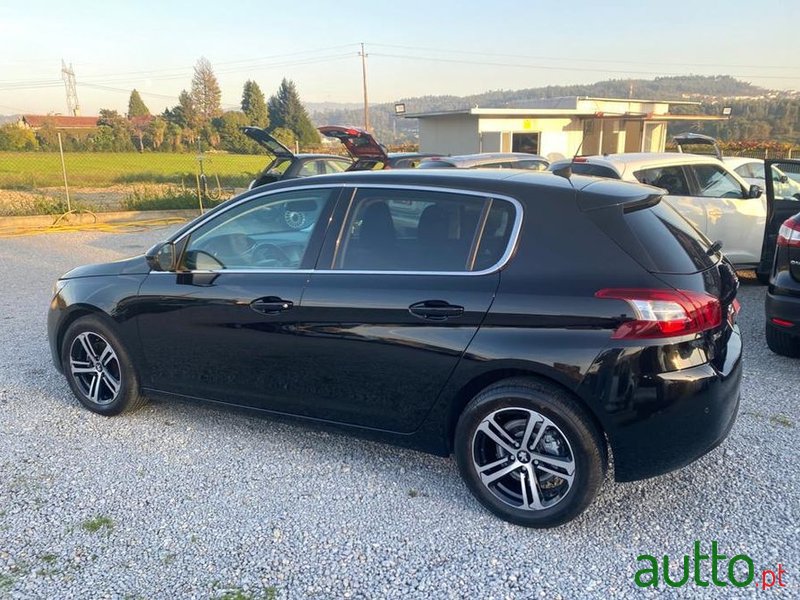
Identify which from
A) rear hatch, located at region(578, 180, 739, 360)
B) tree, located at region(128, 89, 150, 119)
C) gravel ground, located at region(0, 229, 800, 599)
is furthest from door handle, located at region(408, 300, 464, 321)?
tree, located at region(128, 89, 150, 119)

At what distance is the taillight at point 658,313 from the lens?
8.50 ft

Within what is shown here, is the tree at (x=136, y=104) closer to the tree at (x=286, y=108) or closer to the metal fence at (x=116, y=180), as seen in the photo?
the tree at (x=286, y=108)

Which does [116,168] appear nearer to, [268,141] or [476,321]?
[268,141]

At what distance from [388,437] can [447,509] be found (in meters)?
0.47

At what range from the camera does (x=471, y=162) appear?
31.3 ft

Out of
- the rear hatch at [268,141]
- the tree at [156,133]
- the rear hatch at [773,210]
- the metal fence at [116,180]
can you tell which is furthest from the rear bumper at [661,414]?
the tree at [156,133]

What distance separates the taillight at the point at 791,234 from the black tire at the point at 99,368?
4.62 metres

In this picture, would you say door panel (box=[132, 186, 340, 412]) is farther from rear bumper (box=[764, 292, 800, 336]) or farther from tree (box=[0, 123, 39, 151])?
tree (box=[0, 123, 39, 151])

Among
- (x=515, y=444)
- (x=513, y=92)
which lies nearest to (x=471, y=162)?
(x=515, y=444)

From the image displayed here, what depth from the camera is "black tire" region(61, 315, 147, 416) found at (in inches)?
155

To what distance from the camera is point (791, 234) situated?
175 inches

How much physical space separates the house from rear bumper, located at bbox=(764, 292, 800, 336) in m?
21.8

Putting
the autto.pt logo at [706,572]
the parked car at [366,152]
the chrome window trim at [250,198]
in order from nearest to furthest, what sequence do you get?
the autto.pt logo at [706,572]
the chrome window trim at [250,198]
the parked car at [366,152]

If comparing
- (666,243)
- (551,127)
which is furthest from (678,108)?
(666,243)
